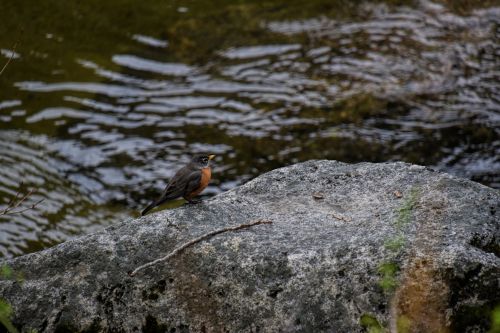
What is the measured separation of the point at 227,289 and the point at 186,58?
10662 millimetres

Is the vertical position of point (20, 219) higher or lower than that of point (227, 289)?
lower

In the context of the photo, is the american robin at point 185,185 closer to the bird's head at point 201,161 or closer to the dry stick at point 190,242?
the bird's head at point 201,161

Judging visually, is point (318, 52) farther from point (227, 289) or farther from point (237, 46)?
point (227, 289)

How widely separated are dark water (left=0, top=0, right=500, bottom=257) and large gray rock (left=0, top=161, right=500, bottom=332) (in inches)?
180

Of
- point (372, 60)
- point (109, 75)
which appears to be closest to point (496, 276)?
point (372, 60)

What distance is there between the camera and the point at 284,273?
15.2 feet

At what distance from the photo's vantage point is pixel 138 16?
15906mm

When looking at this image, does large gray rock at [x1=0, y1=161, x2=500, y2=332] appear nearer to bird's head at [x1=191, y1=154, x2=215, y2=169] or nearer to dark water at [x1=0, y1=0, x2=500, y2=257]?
bird's head at [x1=191, y1=154, x2=215, y2=169]

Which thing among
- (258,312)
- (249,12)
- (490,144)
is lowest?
(490,144)

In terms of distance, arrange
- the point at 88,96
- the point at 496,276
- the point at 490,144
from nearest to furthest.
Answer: the point at 496,276 < the point at 490,144 < the point at 88,96

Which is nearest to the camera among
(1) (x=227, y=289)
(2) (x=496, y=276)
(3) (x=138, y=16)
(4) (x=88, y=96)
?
(2) (x=496, y=276)

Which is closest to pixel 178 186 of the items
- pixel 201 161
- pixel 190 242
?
pixel 201 161

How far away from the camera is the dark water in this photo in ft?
36.6

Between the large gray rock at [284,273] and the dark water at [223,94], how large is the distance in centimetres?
457
